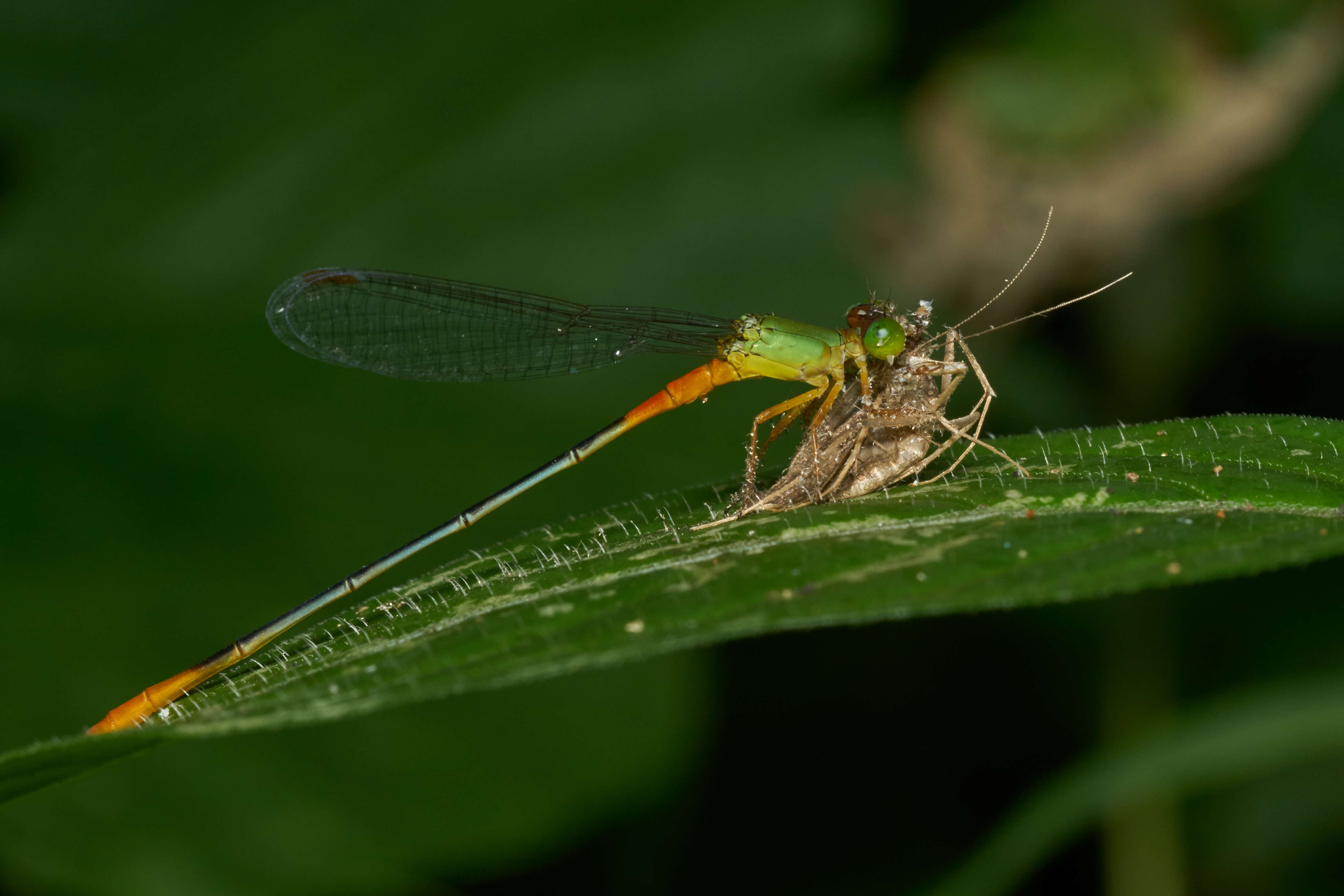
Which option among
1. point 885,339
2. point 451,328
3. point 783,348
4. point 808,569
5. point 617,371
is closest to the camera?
point 808,569

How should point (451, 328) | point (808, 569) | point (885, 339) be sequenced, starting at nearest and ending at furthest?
point (808, 569) → point (885, 339) → point (451, 328)

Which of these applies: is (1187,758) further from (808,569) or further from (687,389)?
(808,569)

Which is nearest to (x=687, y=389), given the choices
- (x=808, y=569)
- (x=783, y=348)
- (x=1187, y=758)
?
(x=783, y=348)

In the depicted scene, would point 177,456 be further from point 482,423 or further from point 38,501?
point 482,423

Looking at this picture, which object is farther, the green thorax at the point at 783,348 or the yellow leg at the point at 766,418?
the green thorax at the point at 783,348

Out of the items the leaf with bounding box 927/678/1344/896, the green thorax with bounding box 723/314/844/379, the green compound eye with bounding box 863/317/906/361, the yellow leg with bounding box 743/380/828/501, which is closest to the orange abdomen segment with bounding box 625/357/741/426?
the green thorax with bounding box 723/314/844/379

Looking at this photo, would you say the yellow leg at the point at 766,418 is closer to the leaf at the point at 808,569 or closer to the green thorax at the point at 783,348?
the green thorax at the point at 783,348

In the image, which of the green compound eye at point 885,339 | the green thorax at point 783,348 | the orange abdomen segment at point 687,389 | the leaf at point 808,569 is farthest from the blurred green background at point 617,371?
the leaf at point 808,569

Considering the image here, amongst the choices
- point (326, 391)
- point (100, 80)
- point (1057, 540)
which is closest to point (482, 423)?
point (326, 391)
